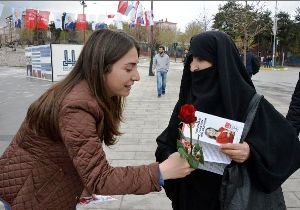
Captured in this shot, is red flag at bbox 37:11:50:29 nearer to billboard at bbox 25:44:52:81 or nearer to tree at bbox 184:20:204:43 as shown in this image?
billboard at bbox 25:44:52:81

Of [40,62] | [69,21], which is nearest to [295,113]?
[40,62]

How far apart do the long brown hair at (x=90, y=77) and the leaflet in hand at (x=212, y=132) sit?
39cm

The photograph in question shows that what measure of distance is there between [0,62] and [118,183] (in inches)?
1599

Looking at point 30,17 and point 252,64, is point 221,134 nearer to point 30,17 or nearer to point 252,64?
point 252,64

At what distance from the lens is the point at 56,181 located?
5.31 ft

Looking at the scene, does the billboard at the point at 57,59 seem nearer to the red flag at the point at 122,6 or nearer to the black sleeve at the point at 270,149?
the red flag at the point at 122,6

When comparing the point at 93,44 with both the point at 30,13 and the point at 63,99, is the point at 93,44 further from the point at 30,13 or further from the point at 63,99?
the point at 30,13

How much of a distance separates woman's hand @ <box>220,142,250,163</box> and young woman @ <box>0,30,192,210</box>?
0.27m

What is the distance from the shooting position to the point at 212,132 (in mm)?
1604

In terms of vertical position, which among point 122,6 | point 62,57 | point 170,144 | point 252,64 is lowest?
point 170,144

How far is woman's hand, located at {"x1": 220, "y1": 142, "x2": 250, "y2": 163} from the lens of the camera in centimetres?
163

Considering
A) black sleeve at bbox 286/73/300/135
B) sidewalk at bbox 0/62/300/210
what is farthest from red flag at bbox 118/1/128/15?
black sleeve at bbox 286/73/300/135

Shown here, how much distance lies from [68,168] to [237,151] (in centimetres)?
75

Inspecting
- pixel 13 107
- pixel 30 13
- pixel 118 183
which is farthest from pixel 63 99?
pixel 30 13
